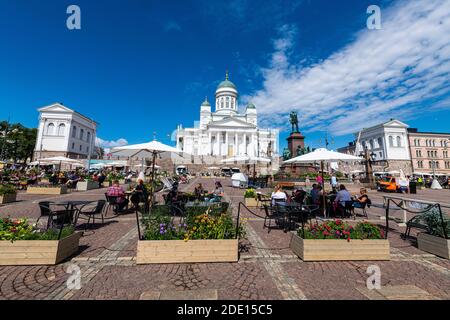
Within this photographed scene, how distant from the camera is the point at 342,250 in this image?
4.41m

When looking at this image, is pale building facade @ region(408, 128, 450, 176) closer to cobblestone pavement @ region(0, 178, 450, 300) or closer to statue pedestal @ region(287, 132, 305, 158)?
statue pedestal @ region(287, 132, 305, 158)

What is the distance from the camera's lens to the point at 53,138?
60.4 meters

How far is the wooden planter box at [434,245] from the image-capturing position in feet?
15.0

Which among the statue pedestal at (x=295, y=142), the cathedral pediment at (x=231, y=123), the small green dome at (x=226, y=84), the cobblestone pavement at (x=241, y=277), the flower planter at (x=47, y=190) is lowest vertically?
the cobblestone pavement at (x=241, y=277)

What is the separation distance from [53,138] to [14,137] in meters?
9.15

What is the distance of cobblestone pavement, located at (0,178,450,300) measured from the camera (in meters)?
3.11

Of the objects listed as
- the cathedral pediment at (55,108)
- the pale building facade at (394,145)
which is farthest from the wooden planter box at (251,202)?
the cathedral pediment at (55,108)

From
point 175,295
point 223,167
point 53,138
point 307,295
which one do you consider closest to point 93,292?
point 175,295

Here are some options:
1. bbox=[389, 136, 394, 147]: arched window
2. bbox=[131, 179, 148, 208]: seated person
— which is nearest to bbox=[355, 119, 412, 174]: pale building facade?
bbox=[389, 136, 394, 147]: arched window

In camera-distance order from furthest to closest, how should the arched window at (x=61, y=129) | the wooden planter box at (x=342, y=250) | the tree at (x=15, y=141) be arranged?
the arched window at (x=61, y=129), the tree at (x=15, y=141), the wooden planter box at (x=342, y=250)

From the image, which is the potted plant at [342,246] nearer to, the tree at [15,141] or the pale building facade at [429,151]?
the tree at [15,141]

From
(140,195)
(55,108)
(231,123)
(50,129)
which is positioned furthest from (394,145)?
(50,129)

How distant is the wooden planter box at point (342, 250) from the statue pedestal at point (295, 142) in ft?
63.6
